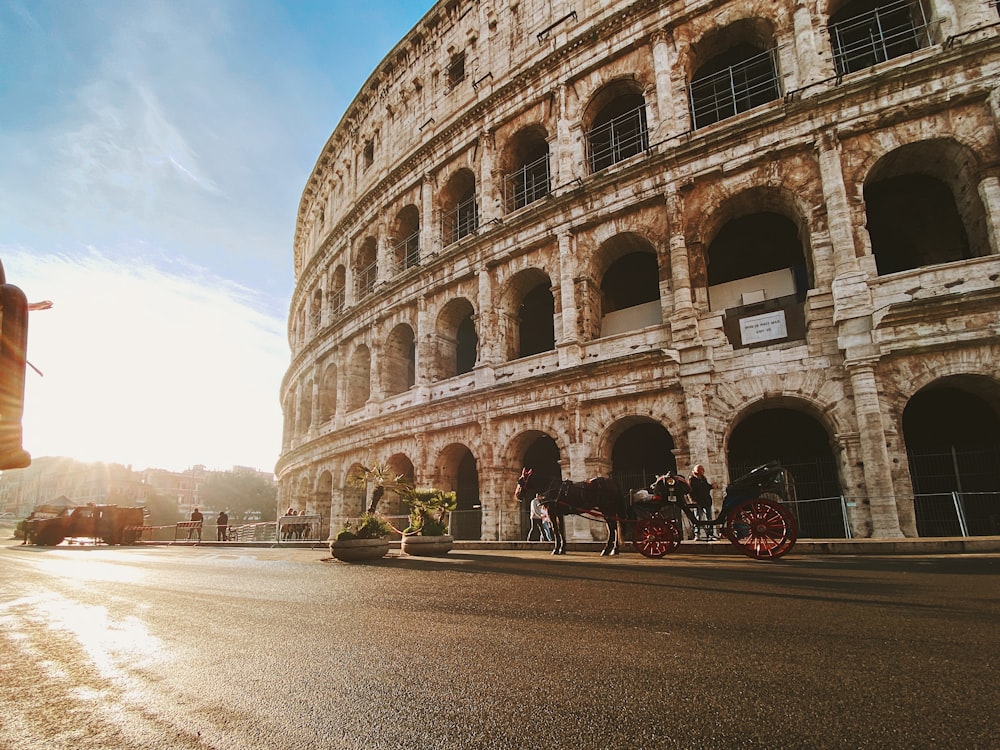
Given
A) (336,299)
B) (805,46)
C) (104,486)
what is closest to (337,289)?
(336,299)

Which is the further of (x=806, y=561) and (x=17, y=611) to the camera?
(x=806, y=561)

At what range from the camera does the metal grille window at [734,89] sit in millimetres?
14930

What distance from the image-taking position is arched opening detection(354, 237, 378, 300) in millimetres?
25328

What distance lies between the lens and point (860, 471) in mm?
11031

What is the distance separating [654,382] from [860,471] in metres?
4.67

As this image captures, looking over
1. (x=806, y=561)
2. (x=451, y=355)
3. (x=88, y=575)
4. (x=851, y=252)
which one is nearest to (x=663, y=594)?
(x=806, y=561)

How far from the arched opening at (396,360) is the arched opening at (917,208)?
15.7 m

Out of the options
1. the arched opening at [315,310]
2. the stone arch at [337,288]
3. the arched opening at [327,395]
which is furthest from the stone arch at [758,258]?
the arched opening at [315,310]

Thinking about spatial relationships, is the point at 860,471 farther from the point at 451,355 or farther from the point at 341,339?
Result: the point at 341,339

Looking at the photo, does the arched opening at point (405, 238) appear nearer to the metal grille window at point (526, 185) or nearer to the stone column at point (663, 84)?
the metal grille window at point (526, 185)

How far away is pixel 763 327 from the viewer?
12.7 meters

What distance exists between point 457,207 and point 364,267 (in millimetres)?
7078

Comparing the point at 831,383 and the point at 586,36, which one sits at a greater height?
the point at 586,36

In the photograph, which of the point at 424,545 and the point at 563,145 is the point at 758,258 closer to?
the point at 563,145
